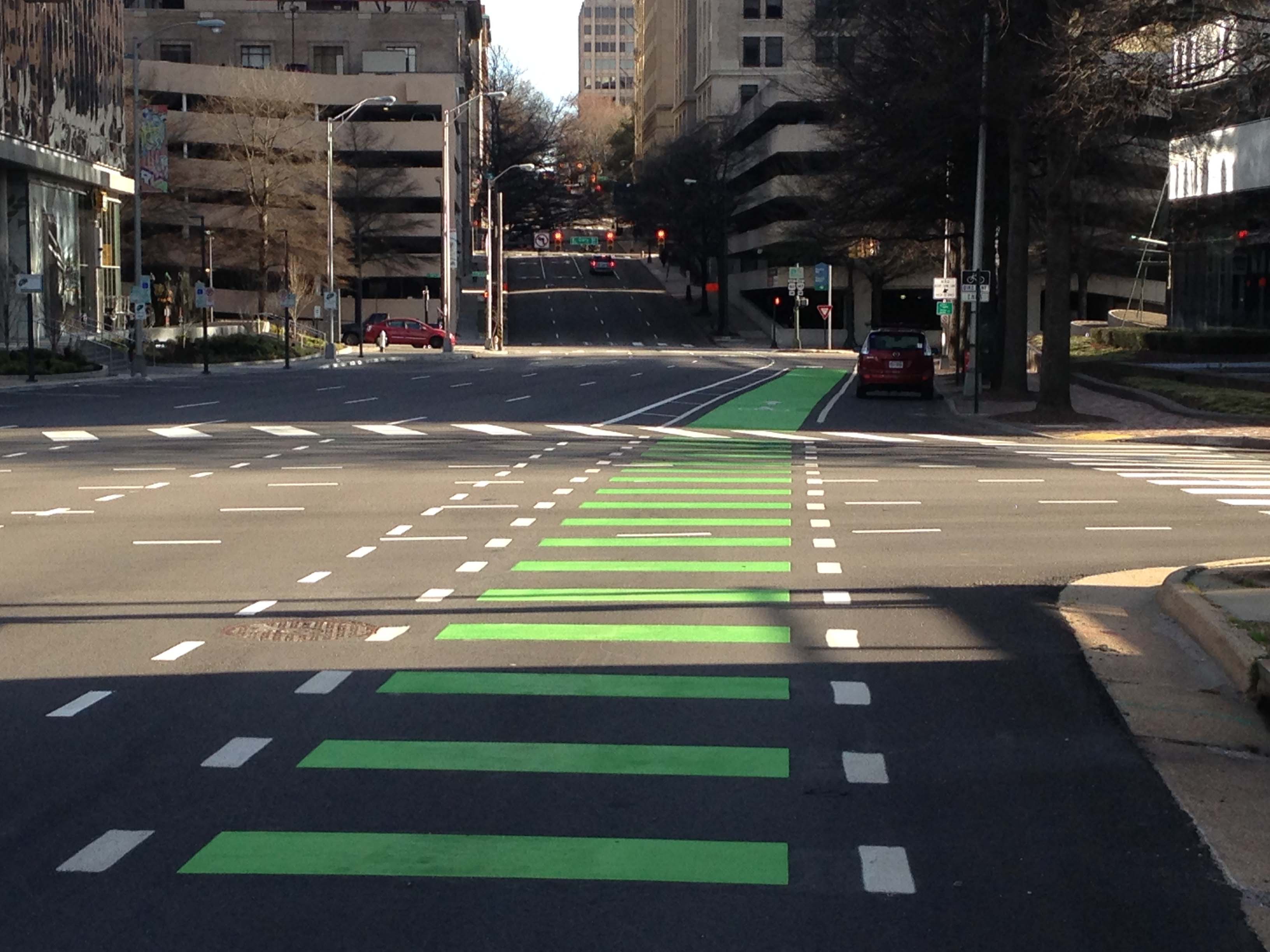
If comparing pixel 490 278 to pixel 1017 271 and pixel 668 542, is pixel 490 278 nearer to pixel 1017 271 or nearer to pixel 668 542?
pixel 1017 271

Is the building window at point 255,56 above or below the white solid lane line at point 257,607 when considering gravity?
above

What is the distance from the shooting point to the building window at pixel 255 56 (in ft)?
359

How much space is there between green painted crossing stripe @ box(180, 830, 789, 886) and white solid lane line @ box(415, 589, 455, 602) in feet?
16.2

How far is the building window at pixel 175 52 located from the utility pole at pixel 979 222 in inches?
3241

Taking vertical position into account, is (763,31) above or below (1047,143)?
above

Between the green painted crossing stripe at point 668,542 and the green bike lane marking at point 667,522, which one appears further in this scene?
the green bike lane marking at point 667,522

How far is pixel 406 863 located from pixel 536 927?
2.58 ft

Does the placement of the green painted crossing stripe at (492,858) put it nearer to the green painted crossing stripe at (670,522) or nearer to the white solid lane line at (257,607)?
the white solid lane line at (257,607)

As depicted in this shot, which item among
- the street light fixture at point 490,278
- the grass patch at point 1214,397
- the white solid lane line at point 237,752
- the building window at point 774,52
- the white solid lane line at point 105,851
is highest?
the building window at point 774,52

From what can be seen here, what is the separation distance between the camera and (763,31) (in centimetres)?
12275

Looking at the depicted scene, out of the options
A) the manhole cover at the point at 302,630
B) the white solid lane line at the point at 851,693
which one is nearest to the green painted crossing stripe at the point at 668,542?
the manhole cover at the point at 302,630

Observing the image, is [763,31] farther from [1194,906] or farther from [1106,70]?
[1194,906]

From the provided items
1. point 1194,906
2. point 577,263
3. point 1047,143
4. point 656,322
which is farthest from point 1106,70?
point 577,263

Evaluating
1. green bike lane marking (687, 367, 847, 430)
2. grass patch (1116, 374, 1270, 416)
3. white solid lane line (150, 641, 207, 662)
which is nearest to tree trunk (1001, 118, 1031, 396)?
grass patch (1116, 374, 1270, 416)
